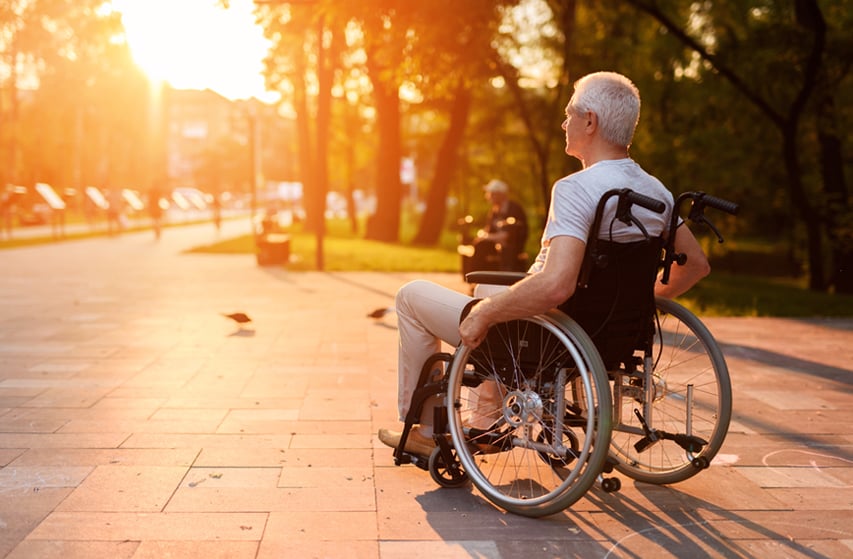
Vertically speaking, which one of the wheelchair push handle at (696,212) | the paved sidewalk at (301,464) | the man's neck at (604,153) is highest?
the man's neck at (604,153)

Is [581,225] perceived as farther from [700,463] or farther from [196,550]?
[196,550]

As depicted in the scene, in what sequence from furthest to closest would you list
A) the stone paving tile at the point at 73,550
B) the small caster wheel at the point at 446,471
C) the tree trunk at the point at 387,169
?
the tree trunk at the point at 387,169 < the small caster wheel at the point at 446,471 < the stone paving tile at the point at 73,550

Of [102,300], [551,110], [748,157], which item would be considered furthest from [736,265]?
[102,300]

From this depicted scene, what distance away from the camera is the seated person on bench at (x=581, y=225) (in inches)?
136

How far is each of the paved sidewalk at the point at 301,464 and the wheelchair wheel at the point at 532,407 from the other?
0.55 ft

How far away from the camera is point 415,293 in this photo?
13.6 ft

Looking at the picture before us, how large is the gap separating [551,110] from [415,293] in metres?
14.0

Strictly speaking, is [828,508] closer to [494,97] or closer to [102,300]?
[102,300]

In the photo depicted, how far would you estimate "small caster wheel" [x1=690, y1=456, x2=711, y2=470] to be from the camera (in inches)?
151

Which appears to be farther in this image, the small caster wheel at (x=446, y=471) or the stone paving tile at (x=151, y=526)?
the small caster wheel at (x=446, y=471)

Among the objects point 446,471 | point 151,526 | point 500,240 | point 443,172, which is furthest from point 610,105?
point 443,172

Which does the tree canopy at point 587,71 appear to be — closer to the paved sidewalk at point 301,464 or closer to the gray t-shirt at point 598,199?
the paved sidewalk at point 301,464

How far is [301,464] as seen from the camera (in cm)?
441

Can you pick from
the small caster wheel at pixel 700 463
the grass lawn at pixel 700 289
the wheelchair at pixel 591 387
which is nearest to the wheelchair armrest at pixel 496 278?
the wheelchair at pixel 591 387
